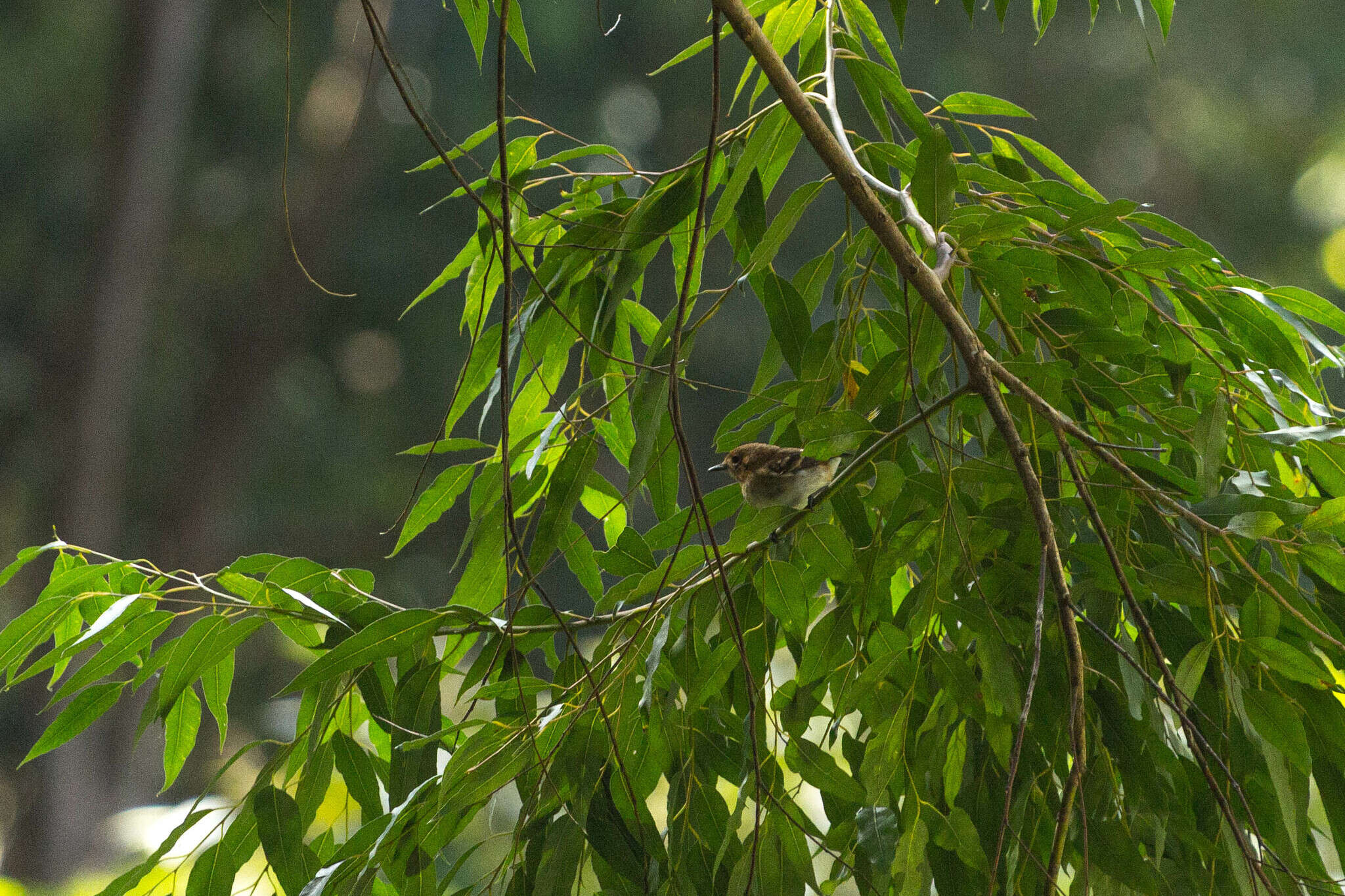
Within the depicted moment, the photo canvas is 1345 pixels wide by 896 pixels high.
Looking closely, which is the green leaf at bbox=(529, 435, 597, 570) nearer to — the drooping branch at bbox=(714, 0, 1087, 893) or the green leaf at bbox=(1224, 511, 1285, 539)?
the drooping branch at bbox=(714, 0, 1087, 893)

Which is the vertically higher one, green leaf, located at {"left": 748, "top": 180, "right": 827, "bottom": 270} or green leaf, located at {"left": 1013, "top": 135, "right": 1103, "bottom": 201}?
green leaf, located at {"left": 748, "top": 180, "right": 827, "bottom": 270}

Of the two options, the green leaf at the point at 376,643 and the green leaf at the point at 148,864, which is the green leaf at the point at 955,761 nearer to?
the green leaf at the point at 376,643

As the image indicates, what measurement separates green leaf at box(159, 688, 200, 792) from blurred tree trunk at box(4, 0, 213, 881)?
16.9 feet

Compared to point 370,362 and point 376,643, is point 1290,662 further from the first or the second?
point 370,362

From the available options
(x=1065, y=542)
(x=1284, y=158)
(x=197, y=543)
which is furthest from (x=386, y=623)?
(x=1284, y=158)

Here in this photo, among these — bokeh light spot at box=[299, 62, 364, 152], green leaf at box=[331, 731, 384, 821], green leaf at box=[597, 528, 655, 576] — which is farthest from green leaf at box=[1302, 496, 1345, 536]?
bokeh light spot at box=[299, 62, 364, 152]

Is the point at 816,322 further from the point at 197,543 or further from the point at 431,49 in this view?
the point at 197,543

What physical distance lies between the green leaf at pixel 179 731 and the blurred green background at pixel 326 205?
17.9ft

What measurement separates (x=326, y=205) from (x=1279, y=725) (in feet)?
22.6

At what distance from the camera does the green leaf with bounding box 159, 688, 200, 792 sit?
4.29 ft

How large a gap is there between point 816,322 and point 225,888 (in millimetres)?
6130

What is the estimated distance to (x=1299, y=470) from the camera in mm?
1224

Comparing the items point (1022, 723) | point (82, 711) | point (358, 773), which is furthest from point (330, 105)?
point (1022, 723)

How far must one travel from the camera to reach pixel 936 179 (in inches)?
36.4
